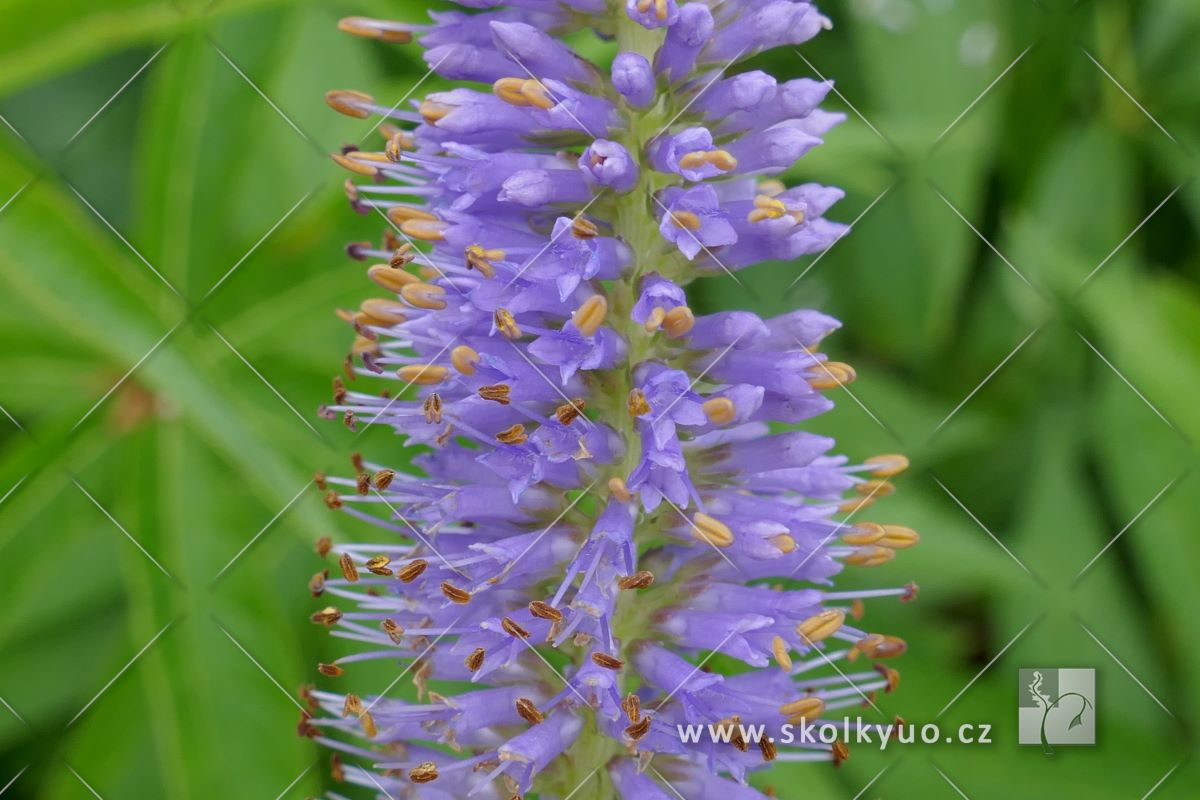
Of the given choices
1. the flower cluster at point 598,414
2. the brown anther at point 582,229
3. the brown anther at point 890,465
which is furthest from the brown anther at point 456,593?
the brown anther at point 890,465

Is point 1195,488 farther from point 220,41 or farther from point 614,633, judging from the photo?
point 220,41

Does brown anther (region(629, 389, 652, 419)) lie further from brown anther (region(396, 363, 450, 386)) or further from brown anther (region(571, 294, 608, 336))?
brown anther (region(396, 363, 450, 386))

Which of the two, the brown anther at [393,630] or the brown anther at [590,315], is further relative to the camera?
the brown anther at [393,630]

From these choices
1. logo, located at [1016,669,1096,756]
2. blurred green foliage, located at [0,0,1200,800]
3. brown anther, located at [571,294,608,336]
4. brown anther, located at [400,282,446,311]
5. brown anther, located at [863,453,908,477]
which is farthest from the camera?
logo, located at [1016,669,1096,756]

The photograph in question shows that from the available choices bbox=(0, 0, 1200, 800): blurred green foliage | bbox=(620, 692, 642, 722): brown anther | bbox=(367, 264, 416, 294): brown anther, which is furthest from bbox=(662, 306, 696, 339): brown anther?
bbox=(0, 0, 1200, 800): blurred green foliage

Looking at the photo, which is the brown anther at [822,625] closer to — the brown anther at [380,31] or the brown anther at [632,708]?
the brown anther at [632,708]

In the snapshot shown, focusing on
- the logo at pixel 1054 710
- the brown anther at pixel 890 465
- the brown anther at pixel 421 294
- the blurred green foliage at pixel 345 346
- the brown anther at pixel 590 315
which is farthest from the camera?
the logo at pixel 1054 710

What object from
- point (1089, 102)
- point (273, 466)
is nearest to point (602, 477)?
point (273, 466)

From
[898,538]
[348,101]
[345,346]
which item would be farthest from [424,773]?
[345,346]
